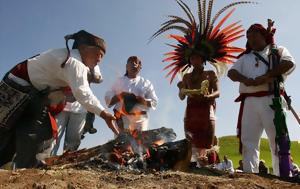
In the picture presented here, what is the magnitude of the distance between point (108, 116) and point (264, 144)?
17.8 m

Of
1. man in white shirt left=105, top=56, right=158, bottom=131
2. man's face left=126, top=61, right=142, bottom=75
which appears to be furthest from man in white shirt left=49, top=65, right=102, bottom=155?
man's face left=126, top=61, right=142, bottom=75

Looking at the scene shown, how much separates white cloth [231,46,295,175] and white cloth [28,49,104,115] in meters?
1.74

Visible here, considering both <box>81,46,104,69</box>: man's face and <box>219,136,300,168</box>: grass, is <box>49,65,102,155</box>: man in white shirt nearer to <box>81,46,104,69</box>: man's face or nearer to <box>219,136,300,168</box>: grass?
<box>81,46,104,69</box>: man's face

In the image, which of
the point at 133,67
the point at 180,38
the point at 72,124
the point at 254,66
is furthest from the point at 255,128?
the point at 133,67

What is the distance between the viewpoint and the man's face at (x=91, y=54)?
3842 millimetres

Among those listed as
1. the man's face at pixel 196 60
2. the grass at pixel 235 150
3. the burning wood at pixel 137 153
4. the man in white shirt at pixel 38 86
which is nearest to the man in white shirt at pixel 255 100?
the man's face at pixel 196 60

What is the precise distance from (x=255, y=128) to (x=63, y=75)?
211cm

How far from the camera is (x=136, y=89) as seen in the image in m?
6.26

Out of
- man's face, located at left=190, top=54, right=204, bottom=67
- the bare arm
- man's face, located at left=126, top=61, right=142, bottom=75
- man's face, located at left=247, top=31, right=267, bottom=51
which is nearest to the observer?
man's face, located at left=247, top=31, right=267, bottom=51

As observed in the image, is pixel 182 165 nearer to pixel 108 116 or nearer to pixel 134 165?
pixel 134 165

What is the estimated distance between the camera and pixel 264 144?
65.2ft

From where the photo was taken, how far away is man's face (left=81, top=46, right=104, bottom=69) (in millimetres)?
3842

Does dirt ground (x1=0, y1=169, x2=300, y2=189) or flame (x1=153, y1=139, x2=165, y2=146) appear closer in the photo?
dirt ground (x1=0, y1=169, x2=300, y2=189)

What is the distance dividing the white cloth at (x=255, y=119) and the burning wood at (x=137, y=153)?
83cm
